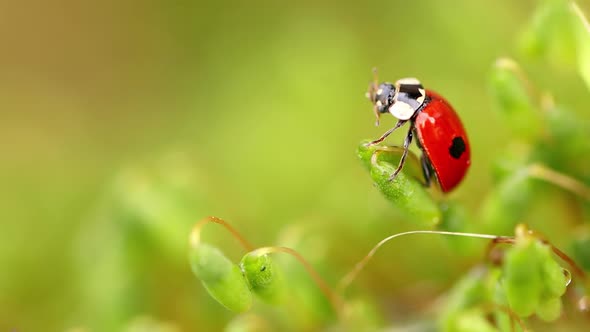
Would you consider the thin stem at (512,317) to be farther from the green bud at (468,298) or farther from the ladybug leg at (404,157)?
the ladybug leg at (404,157)

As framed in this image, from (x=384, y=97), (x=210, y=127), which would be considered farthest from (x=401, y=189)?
(x=210, y=127)

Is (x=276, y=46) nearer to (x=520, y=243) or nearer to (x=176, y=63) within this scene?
(x=176, y=63)

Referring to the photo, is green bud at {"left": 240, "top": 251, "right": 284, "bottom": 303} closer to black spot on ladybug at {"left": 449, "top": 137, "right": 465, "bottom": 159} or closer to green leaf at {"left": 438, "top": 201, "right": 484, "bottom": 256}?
green leaf at {"left": 438, "top": 201, "right": 484, "bottom": 256}

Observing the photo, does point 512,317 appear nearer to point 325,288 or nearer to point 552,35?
point 325,288

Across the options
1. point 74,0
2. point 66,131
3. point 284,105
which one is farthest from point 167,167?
point 74,0

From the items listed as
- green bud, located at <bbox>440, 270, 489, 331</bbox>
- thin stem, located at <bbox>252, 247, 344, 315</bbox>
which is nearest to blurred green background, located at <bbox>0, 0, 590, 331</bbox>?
thin stem, located at <bbox>252, 247, 344, 315</bbox>

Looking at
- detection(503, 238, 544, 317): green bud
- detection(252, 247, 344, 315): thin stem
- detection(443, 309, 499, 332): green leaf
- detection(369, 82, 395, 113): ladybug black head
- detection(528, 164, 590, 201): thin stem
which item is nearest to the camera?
detection(503, 238, 544, 317): green bud

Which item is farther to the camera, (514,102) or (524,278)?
(514,102)
